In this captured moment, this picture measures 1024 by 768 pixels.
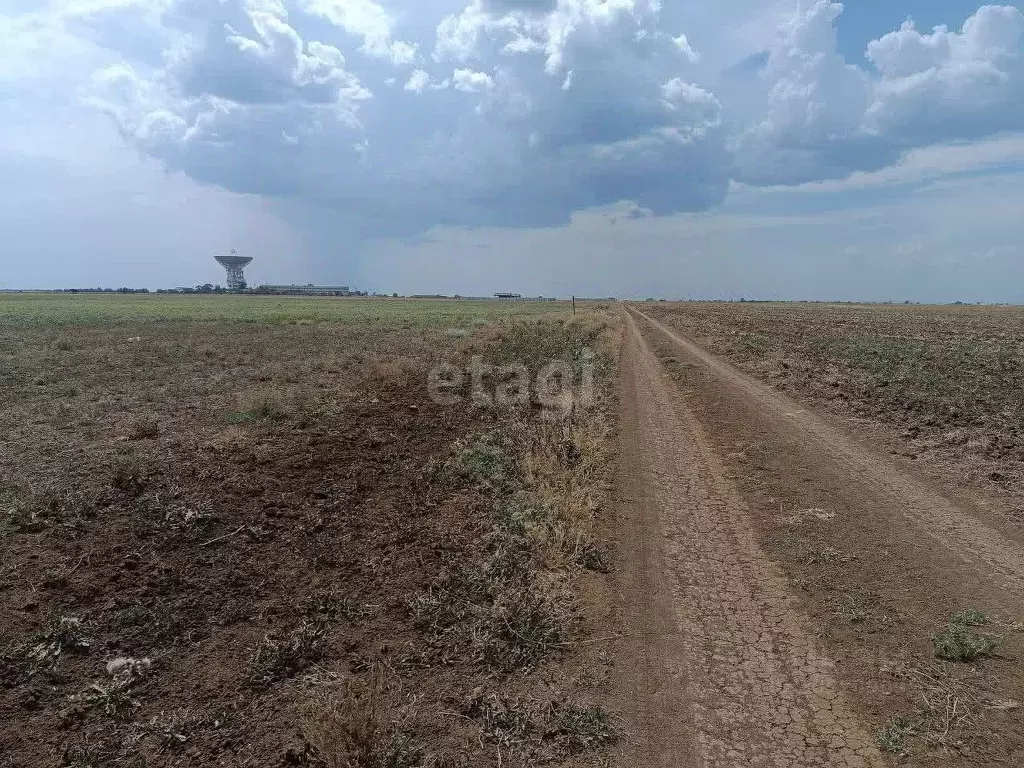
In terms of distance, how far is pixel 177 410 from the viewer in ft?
41.2

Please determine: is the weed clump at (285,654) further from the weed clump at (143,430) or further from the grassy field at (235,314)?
the grassy field at (235,314)

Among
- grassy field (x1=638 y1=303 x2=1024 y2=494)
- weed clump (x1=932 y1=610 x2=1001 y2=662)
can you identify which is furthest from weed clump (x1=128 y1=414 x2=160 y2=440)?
grassy field (x1=638 y1=303 x2=1024 y2=494)

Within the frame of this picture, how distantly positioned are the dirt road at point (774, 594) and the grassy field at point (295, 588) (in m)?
0.47

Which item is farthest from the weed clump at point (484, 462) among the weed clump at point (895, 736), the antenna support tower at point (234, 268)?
the antenna support tower at point (234, 268)

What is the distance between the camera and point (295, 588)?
5.71m

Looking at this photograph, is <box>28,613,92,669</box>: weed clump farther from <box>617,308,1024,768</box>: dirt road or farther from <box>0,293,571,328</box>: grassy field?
<box>0,293,571,328</box>: grassy field

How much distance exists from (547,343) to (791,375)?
1195 cm

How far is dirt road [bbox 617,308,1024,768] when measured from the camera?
3.74 m

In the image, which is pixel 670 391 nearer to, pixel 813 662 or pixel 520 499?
pixel 520 499

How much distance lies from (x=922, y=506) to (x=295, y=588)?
7.26 meters

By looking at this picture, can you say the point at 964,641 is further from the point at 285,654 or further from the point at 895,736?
the point at 285,654

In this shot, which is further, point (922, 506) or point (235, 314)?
point (235, 314)

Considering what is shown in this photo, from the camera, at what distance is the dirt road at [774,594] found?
374 cm

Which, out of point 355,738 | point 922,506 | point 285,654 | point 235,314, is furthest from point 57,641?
point 235,314
